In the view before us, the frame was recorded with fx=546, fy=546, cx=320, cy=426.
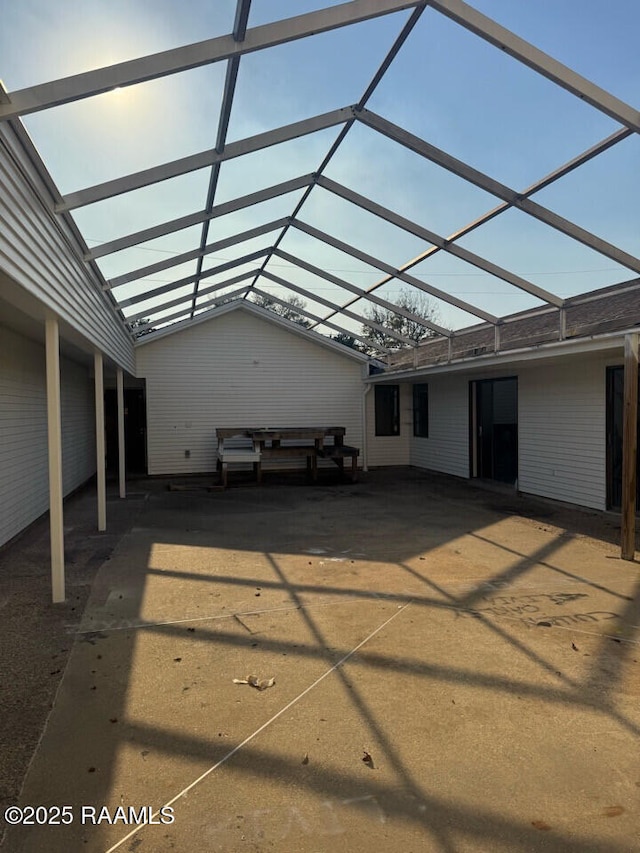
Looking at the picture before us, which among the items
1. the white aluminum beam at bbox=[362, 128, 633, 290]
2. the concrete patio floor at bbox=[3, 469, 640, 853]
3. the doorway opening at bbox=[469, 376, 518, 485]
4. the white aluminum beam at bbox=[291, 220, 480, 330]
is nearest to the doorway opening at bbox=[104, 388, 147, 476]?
the white aluminum beam at bbox=[291, 220, 480, 330]

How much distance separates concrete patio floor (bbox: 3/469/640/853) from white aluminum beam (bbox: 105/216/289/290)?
3.59 metres

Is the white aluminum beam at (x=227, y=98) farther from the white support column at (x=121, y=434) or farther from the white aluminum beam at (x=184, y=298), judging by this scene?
the white support column at (x=121, y=434)

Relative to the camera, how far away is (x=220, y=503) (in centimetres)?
965

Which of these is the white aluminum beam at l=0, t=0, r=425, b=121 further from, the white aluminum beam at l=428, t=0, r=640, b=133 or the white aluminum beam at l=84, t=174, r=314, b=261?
the white aluminum beam at l=84, t=174, r=314, b=261

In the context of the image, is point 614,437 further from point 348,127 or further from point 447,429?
point 348,127

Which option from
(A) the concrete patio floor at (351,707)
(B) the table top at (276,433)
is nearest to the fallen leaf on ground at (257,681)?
(A) the concrete patio floor at (351,707)

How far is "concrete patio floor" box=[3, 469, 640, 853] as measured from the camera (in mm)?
2070

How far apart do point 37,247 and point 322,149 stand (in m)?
3.67

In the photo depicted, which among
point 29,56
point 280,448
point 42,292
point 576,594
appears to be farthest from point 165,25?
point 280,448

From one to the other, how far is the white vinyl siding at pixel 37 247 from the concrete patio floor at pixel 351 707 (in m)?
2.45

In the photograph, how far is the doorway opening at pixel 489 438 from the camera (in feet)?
38.5

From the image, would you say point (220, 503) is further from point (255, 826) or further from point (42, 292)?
point (255, 826)

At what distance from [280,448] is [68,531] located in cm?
565

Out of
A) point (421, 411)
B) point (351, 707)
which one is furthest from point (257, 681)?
point (421, 411)
